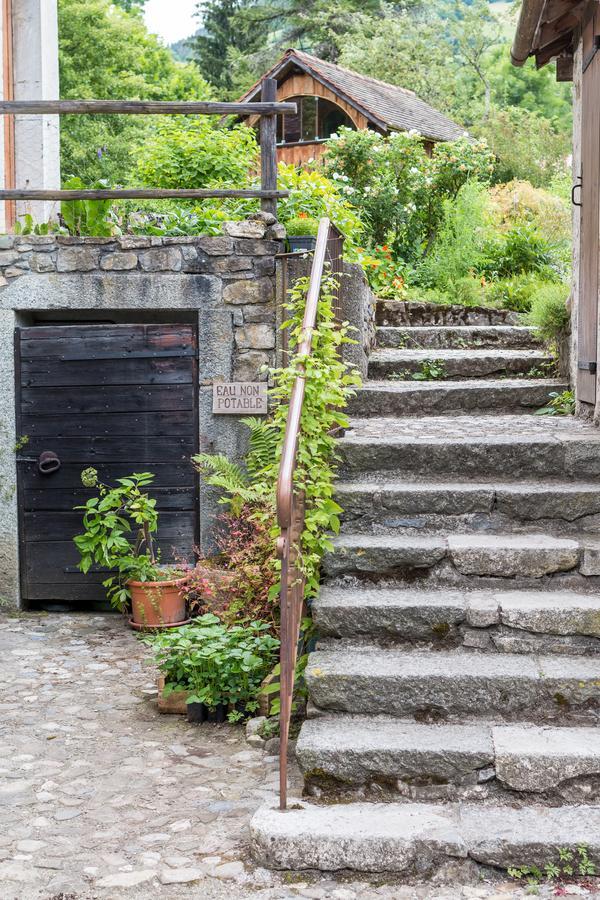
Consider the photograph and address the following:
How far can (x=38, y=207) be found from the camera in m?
8.68

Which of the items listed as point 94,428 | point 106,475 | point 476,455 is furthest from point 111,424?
point 476,455

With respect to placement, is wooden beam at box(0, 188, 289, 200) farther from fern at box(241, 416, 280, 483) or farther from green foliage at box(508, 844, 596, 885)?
green foliage at box(508, 844, 596, 885)

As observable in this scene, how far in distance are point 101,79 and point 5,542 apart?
19562mm

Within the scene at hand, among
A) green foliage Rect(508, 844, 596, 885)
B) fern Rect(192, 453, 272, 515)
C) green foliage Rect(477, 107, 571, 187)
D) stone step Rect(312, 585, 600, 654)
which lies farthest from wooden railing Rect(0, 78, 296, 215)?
green foliage Rect(477, 107, 571, 187)

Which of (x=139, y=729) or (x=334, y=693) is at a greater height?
(x=334, y=693)

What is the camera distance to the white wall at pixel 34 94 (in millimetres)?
8781

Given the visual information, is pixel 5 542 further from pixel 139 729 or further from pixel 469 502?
pixel 469 502

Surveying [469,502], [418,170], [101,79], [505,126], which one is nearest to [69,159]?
[101,79]

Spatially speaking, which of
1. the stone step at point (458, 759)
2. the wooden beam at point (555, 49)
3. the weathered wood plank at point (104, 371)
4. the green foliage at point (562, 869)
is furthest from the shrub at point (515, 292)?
the green foliage at point (562, 869)

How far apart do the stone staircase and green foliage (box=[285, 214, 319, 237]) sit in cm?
163

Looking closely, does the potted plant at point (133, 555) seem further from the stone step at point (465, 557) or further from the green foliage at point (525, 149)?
the green foliage at point (525, 149)

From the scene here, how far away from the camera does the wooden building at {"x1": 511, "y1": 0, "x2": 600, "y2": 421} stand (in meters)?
5.42

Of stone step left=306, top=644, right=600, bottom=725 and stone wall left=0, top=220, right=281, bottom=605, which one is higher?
stone wall left=0, top=220, right=281, bottom=605

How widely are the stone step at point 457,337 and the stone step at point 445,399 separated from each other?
152cm
